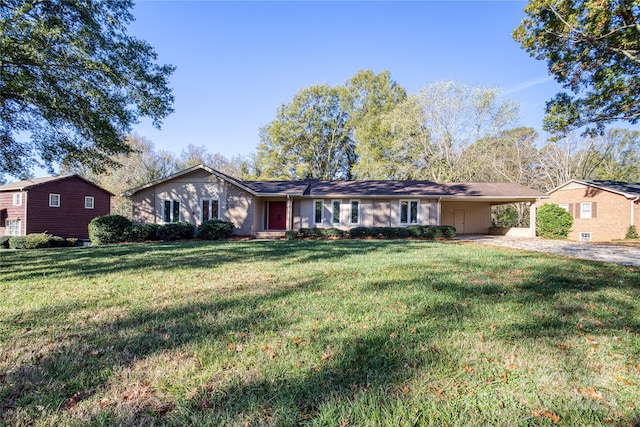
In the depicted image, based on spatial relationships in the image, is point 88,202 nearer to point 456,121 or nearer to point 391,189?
point 391,189

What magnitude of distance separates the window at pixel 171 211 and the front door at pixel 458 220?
1869 cm

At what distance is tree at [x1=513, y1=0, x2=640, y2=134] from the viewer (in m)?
9.88

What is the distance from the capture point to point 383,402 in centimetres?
224

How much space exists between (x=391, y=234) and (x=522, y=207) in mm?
18013

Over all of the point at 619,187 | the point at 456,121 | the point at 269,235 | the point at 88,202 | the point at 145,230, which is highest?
the point at 456,121

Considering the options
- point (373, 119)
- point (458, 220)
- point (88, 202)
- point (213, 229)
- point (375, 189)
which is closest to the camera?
point (213, 229)

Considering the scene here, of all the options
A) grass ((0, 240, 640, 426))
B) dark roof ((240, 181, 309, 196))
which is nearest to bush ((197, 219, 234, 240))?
dark roof ((240, 181, 309, 196))

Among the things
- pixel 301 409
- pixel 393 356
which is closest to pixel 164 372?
pixel 301 409

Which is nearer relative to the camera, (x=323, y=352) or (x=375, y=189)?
(x=323, y=352)

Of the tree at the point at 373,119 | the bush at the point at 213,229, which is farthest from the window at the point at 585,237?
the bush at the point at 213,229

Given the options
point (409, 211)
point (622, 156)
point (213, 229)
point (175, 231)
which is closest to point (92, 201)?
point (175, 231)

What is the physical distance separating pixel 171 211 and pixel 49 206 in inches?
546

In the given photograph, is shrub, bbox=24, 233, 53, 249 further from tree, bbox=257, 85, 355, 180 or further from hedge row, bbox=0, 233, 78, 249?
tree, bbox=257, 85, 355, 180

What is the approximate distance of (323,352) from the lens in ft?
9.95
